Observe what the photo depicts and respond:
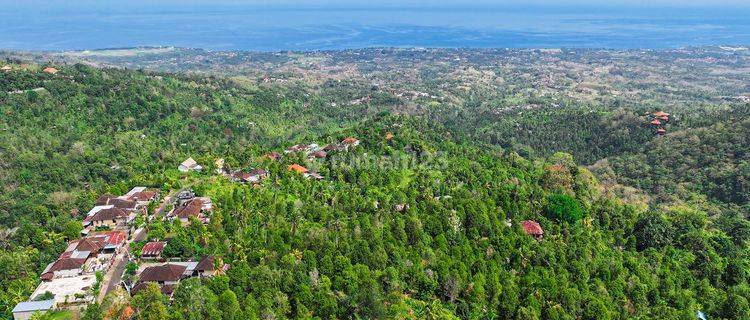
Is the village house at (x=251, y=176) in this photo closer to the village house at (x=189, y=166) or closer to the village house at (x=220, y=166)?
the village house at (x=220, y=166)

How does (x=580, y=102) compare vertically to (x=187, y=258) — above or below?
below

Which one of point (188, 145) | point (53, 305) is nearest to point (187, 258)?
point (53, 305)

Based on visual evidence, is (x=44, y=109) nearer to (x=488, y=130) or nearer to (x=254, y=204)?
(x=254, y=204)

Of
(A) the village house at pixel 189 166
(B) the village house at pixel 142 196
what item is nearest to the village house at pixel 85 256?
(B) the village house at pixel 142 196

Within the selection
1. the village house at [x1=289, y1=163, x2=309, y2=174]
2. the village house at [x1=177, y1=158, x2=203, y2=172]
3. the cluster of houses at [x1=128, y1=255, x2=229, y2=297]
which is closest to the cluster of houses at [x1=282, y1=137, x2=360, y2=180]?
the village house at [x1=289, y1=163, x2=309, y2=174]

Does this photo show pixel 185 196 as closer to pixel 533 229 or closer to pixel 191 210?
pixel 191 210

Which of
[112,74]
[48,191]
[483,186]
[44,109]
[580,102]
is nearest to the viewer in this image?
[483,186]

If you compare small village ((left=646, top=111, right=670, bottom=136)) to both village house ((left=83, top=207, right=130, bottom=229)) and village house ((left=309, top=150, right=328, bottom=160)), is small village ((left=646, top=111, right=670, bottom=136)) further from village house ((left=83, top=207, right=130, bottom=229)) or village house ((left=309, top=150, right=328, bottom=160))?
village house ((left=83, top=207, right=130, bottom=229))
